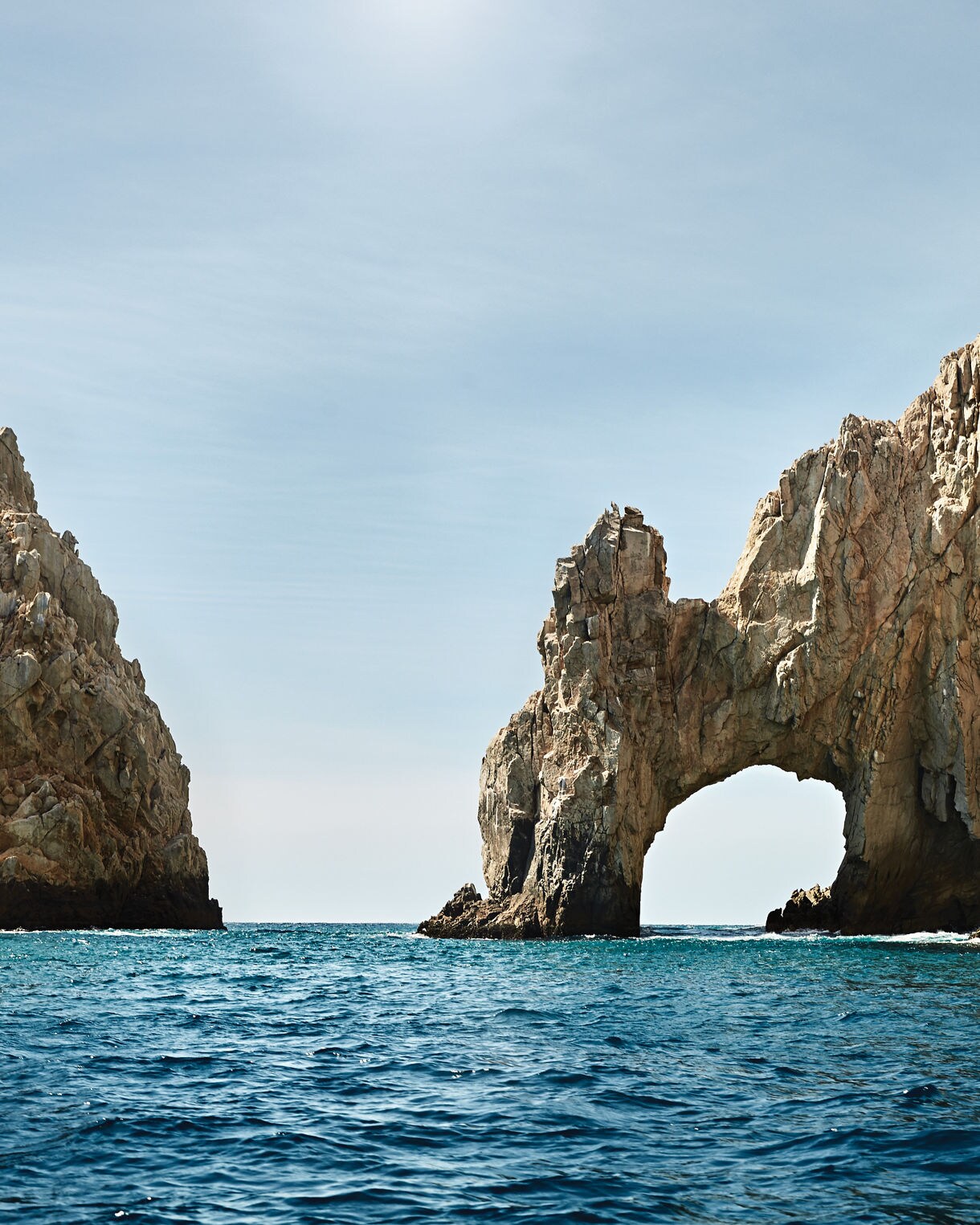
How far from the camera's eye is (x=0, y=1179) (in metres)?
11.0

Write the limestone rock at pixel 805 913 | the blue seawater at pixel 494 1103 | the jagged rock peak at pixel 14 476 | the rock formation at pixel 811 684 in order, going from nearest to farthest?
the blue seawater at pixel 494 1103, the rock formation at pixel 811 684, the limestone rock at pixel 805 913, the jagged rock peak at pixel 14 476

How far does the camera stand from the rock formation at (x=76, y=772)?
220 feet

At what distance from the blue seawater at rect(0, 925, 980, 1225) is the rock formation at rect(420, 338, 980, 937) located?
87.3 ft

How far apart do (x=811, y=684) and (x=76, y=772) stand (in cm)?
4479

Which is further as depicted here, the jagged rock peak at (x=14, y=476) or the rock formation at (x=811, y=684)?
the jagged rock peak at (x=14, y=476)

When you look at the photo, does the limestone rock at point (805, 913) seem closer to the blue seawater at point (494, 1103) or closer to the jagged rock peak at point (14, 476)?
the blue seawater at point (494, 1103)

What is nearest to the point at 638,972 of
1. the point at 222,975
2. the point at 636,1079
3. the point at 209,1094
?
the point at 222,975

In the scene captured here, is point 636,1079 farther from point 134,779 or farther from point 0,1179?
point 134,779

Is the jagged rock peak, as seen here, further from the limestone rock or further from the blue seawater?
the blue seawater

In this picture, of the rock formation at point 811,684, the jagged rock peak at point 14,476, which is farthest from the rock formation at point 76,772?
the rock formation at point 811,684

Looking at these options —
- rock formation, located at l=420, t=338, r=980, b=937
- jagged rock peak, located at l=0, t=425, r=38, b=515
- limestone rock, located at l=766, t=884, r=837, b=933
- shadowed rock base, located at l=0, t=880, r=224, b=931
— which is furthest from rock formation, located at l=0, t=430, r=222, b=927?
limestone rock, located at l=766, t=884, r=837, b=933

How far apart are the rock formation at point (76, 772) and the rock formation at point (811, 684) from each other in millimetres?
23242

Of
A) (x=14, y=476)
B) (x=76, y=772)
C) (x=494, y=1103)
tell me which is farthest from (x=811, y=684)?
(x=14, y=476)

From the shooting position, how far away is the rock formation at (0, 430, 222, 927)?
220 feet
